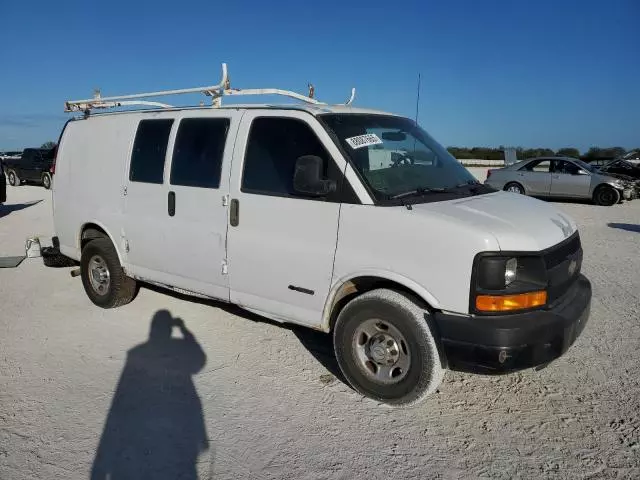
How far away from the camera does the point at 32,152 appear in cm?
2447

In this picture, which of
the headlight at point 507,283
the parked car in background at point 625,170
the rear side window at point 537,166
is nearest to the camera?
the headlight at point 507,283

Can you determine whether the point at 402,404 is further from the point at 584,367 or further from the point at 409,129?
the point at 409,129

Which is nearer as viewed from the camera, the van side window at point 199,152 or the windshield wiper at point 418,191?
the windshield wiper at point 418,191

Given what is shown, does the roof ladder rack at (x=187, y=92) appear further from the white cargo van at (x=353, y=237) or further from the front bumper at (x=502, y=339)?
the front bumper at (x=502, y=339)

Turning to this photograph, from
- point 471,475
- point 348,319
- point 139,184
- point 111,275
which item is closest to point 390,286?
point 348,319

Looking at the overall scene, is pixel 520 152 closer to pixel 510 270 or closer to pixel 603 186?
pixel 603 186

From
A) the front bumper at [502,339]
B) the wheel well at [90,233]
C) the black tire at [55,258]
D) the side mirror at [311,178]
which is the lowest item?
the black tire at [55,258]

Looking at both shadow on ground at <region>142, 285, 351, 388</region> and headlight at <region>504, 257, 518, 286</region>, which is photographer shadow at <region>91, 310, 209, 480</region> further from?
headlight at <region>504, 257, 518, 286</region>

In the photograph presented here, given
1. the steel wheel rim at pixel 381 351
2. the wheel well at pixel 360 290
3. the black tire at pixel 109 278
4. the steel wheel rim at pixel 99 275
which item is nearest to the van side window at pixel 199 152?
the black tire at pixel 109 278

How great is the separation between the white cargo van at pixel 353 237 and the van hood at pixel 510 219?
2 cm

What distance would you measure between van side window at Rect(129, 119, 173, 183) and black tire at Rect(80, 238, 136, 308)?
0.92 meters

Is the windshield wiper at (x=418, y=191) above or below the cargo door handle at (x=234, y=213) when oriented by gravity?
above

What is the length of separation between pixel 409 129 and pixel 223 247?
2.00 meters

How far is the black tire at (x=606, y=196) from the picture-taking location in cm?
1645
